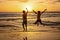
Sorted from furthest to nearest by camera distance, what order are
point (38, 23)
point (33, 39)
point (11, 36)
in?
point (38, 23), point (11, 36), point (33, 39)

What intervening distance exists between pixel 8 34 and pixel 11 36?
2.33ft

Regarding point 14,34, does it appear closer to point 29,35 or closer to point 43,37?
point 29,35

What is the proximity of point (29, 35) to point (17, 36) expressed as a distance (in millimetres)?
703

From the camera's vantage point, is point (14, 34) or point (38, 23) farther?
point (38, 23)

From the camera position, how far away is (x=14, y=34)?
1370cm

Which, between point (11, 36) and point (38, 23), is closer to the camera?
point (11, 36)

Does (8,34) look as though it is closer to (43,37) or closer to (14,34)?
(14,34)

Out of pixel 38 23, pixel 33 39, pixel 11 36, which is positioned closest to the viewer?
pixel 33 39

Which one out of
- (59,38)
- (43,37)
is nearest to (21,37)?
(43,37)

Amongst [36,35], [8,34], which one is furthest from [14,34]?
[36,35]

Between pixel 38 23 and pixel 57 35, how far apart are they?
599 centimetres

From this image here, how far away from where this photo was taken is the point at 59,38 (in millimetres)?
12523

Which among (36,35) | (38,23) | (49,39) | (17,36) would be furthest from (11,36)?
(38,23)

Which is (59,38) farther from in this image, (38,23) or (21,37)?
(38,23)
